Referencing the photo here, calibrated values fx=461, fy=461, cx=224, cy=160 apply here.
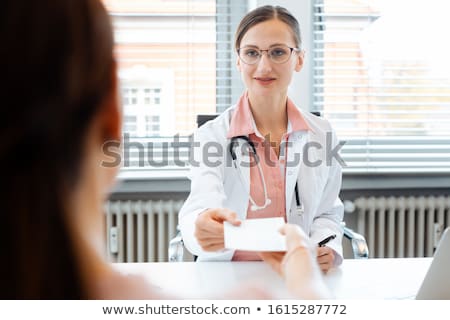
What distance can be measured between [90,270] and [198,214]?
1.79 feet

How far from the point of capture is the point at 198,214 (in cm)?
86

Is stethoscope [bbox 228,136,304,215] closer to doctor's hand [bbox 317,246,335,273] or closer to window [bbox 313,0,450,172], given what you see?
doctor's hand [bbox 317,246,335,273]

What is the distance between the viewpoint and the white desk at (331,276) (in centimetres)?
70

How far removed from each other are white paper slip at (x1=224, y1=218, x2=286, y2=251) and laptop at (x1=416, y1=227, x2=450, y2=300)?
0.68 ft

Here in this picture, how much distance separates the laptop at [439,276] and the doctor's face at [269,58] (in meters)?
0.47

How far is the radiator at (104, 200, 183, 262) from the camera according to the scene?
1244 millimetres

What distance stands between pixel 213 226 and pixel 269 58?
36 centimetres

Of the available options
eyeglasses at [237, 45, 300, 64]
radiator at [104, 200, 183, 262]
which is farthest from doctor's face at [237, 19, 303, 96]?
radiator at [104, 200, 183, 262]

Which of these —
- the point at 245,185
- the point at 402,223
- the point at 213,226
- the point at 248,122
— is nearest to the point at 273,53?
the point at 248,122

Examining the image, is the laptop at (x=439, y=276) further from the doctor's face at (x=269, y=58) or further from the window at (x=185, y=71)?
the window at (x=185, y=71)

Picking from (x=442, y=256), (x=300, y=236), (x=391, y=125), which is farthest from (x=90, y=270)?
(x=391, y=125)

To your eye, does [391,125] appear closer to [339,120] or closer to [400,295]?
[339,120]

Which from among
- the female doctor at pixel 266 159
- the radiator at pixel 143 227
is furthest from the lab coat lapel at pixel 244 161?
the radiator at pixel 143 227

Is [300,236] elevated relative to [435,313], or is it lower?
elevated
